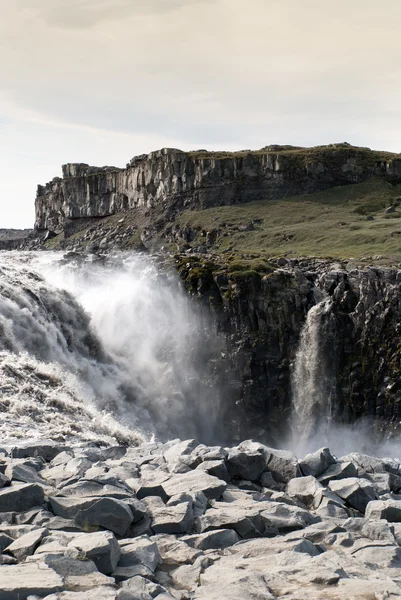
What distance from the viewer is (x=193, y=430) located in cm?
4809

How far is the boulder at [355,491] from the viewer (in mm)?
16156

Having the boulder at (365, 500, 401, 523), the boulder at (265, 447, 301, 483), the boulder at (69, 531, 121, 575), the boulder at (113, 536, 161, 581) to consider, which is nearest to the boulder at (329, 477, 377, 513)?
the boulder at (365, 500, 401, 523)

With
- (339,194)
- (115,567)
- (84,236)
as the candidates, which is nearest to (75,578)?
(115,567)

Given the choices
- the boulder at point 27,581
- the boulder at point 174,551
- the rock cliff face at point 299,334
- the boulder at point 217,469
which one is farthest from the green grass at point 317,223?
the boulder at point 27,581

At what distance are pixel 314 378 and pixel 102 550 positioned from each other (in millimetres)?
40885

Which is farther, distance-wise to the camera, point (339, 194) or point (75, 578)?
point (339, 194)

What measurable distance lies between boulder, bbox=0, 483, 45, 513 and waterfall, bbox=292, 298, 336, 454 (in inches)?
1464

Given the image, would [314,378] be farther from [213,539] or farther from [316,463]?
[213,539]

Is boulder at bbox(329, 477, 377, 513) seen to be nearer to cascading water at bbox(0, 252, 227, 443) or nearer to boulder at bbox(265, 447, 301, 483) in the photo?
boulder at bbox(265, 447, 301, 483)

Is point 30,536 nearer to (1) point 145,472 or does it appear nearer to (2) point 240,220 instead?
(1) point 145,472

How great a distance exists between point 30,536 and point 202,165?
405 ft

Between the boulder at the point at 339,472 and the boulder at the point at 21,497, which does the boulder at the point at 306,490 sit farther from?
the boulder at the point at 21,497

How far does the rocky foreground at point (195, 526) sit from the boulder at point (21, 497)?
0.06 feet

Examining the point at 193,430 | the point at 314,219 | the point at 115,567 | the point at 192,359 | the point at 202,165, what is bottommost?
the point at 193,430
